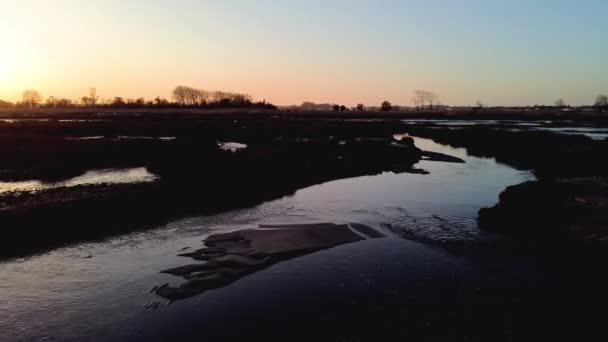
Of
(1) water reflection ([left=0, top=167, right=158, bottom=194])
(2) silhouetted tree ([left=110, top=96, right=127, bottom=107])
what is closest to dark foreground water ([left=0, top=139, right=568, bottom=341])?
(1) water reflection ([left=0, top=167, right=158, bottom=194])

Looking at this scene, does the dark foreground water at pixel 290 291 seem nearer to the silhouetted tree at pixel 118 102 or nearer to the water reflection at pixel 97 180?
the water reflection at pixel 97 180

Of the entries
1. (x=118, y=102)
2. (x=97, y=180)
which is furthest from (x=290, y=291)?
(x=118, y=102)

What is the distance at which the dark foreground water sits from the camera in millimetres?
10000

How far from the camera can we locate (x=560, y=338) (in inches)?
379

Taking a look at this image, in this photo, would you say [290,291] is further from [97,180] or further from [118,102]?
[118,102]

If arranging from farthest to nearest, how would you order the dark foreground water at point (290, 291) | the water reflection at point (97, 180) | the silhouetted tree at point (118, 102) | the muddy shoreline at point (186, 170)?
the silhouetted tree at point (118, 102) < the water reflection at point (97, 180) < the muddy shoreline at point (186, 170) < the dark foreground water at point (290, 291)

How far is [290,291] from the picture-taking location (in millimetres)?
12219

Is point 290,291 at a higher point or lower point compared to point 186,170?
lower

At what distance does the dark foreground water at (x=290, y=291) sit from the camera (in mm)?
10000

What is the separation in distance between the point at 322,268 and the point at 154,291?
5412 mm

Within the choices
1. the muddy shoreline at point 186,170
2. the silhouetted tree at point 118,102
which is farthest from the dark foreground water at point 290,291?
the silhouetted tree at point 118,102

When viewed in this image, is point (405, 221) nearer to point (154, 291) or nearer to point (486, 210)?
point (486, 210)

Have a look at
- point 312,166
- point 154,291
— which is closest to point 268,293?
point 154,291

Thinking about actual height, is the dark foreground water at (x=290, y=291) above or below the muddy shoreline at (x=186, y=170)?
below
